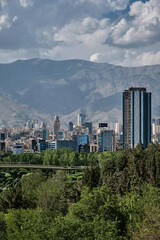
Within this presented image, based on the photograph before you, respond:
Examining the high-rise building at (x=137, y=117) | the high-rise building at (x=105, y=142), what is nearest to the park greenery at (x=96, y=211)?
the high-rise building at (x=137, y=117)

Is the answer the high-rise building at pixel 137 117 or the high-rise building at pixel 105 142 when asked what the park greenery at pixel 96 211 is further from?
the high-rise building at pixel 105 142

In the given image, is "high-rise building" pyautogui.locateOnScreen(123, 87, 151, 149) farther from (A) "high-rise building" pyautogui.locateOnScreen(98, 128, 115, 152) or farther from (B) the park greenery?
(B) the park greenery

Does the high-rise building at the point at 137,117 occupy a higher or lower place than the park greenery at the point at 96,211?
higher

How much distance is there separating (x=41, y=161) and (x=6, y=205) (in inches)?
1772

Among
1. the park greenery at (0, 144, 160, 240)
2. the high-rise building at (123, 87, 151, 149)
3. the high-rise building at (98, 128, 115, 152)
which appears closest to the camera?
the park greenery at (0, 144, 160, 240)

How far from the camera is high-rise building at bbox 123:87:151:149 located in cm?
11356

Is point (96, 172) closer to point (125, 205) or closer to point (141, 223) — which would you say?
point (125, 205)

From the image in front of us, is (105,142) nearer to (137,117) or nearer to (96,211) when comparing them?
(137,117)

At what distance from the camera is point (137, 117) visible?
372 feet

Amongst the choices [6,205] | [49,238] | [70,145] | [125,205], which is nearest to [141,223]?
[125,205]

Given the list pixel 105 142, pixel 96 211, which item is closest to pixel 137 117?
pixel 105 142

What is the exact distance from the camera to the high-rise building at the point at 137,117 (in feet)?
373

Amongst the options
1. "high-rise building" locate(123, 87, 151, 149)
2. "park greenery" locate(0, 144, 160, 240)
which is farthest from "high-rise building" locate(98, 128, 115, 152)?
"park greenery" locate(0, 144, 160, 240)

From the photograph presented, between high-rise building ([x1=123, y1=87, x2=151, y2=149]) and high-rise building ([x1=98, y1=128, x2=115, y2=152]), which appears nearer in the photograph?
high-rise building ([x1=123, y1=87, x2=151, y2=149])
